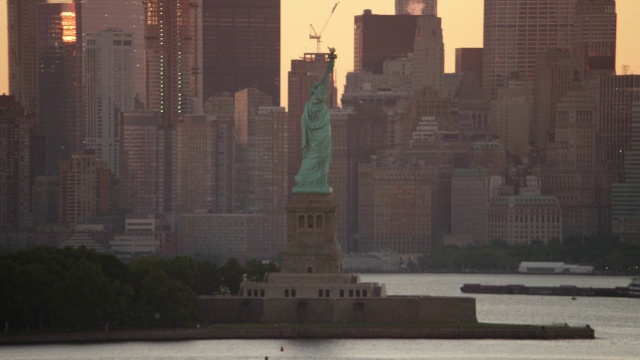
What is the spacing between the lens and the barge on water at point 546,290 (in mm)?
188500

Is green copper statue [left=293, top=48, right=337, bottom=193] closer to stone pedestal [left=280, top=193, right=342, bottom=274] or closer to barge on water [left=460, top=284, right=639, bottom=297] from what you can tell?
stone pedestal [left=280, top=193, right=342, bottom=274]

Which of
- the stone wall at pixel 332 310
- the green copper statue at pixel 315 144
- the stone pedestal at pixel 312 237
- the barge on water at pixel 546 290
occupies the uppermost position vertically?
the green copper statue at pixel 315 144

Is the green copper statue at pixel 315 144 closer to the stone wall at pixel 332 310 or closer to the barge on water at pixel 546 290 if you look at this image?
the stone wall at pixel 332 310

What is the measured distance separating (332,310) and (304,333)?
3766mm

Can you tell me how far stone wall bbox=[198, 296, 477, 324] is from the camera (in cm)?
13375

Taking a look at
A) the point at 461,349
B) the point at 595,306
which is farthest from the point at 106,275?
the point at 595,306

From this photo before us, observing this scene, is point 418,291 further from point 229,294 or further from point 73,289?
point 73,289

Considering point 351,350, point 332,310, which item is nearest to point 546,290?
point 332,310

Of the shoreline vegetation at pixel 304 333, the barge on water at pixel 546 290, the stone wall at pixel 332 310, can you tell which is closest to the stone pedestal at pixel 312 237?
the stone wall at pixel 332 310

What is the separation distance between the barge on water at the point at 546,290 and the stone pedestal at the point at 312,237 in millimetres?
51475

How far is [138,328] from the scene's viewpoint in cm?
13088

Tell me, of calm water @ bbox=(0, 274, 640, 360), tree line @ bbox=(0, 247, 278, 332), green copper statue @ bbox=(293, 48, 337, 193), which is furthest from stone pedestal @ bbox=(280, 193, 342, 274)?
calm water @ bbox=(0, 274, 640, 360)

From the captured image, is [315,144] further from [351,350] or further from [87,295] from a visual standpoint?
[351,350]

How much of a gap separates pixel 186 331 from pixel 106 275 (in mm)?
6190
